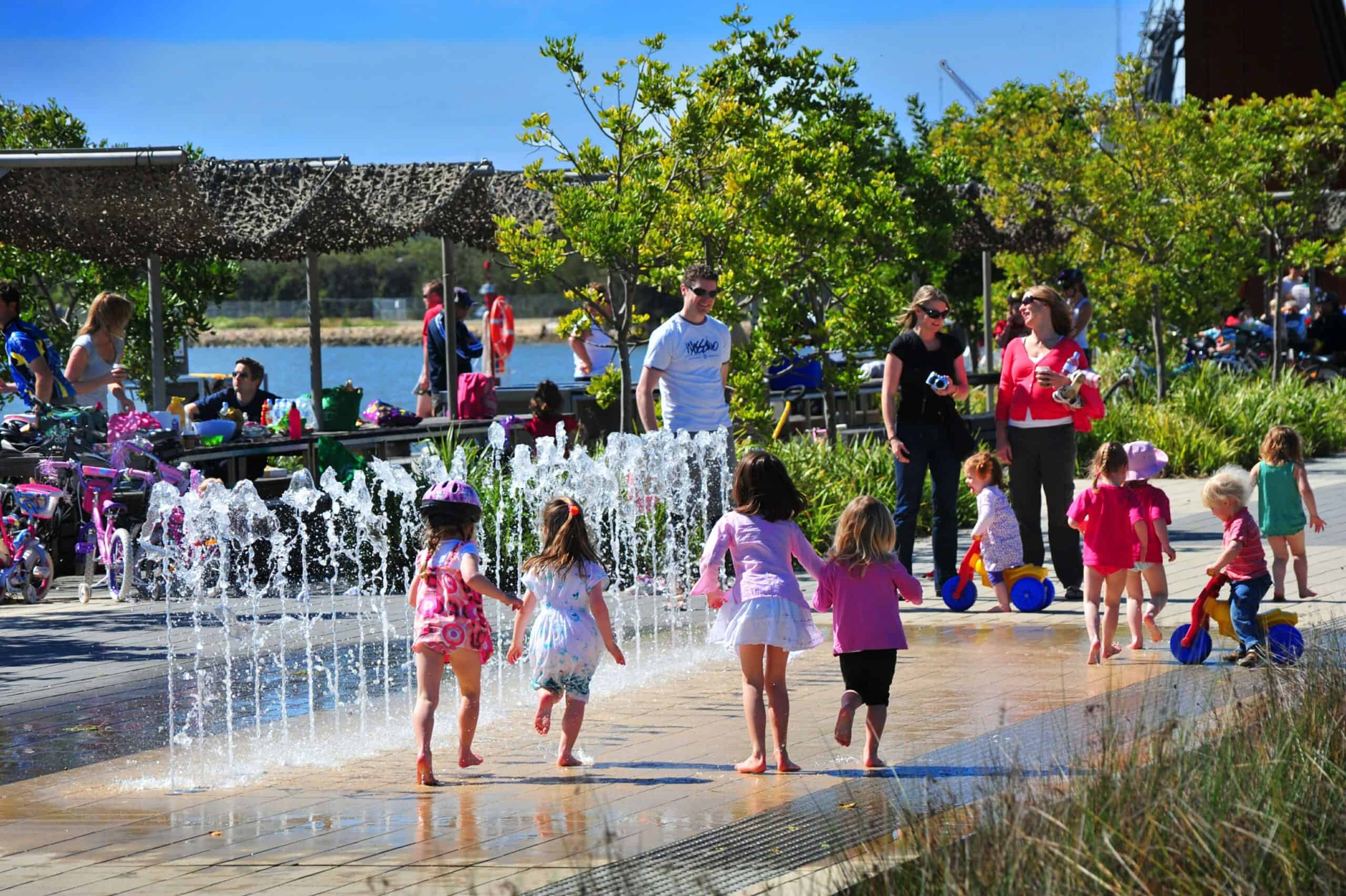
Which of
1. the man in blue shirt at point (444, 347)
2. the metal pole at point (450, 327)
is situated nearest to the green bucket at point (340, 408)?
the metal pole at point (450, 327)

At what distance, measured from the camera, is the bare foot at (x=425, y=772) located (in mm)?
6273

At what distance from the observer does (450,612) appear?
6.43 metres

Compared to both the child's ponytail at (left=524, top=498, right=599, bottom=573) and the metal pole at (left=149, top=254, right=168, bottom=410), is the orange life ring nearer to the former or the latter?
the metal pole at (left=149, top=254, right=168, bottom=410)

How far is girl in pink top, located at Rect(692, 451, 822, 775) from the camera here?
6.41 m

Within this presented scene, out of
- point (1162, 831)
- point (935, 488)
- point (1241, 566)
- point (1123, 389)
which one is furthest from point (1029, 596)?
point (1123, 389)

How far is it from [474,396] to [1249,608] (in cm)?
1063

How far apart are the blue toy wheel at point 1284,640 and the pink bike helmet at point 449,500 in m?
3.57

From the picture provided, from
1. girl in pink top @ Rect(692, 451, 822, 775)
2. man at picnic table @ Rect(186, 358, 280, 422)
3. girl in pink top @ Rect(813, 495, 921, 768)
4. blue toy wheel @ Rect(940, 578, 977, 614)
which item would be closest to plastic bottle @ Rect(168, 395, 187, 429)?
man at picnic table @ Rect(186, 358, 280, 422)

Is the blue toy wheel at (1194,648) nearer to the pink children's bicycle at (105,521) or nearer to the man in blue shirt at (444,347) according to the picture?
the pink children's bicycle at (105,521)

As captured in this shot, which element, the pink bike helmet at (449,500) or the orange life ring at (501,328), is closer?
the pink bike helmet at (449,500)

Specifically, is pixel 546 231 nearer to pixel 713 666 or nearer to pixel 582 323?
pixel 582 323

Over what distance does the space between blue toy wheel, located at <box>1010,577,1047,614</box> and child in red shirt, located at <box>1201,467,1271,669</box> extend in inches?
70.3

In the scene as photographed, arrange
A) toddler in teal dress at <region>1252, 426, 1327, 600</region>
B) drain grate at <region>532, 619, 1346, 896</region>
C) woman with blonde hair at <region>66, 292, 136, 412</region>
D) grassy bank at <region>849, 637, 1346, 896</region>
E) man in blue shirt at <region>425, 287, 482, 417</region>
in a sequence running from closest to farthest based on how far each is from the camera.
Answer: grassy bank at <region>849, 637, 1346, 896</region> → drain grate at <region>532, 619, 1346, 896</region> → toddler in teal dress at <region>1252, 426, 1327, 600</region> → woman with blonde hair at <region>66, 292, 136, 412</region> → man in blue shirt at <region>425, 287, 482, 417</region>

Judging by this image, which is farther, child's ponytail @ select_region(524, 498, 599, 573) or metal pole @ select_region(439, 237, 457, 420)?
metal pole @ select_region(439, 237, 457, 420)
